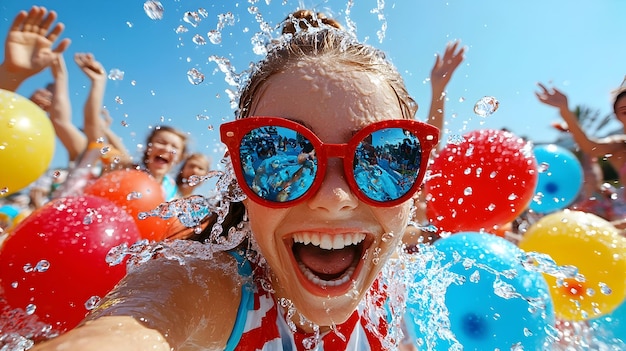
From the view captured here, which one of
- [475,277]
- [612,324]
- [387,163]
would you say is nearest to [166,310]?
[387,163]

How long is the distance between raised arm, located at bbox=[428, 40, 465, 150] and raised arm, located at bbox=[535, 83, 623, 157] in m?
1.69

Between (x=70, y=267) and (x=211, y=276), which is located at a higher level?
(x=211, y=276)

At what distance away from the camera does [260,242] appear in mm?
1539

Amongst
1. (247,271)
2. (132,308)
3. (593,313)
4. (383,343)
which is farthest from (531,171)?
(132,308)

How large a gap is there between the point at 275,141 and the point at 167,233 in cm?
167

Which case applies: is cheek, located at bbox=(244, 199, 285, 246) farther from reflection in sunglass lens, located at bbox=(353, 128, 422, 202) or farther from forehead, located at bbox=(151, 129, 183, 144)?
forehead, located at bbox=(151, 129, 183, 144)

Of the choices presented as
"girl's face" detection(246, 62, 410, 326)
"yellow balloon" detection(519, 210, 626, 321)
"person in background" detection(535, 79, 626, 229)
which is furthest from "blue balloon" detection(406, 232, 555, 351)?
"person in background" detection(535, 79, 626, 229)

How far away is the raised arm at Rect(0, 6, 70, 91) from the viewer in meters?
3.84

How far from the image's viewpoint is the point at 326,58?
165cm

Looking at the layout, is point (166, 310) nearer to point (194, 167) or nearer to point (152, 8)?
point (152, 8)

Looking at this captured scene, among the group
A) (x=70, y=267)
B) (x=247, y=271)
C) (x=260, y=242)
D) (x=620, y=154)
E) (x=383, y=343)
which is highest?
(x=620, y=154)

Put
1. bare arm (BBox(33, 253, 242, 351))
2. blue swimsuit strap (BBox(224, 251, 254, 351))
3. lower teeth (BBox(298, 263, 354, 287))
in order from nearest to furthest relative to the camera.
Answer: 1. bare arm (BBox(33, 253, 242, 351))
2. lower teeth (BBox(298, 263, 354, 287))
3. blue swimsuit strap (BBox(224, 251, 254, 351))

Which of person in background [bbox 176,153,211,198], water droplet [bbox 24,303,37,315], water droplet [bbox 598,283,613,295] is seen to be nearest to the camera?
water droplet [bbox 24,303,37,315]

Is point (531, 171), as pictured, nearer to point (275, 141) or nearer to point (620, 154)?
point (620, 154)
